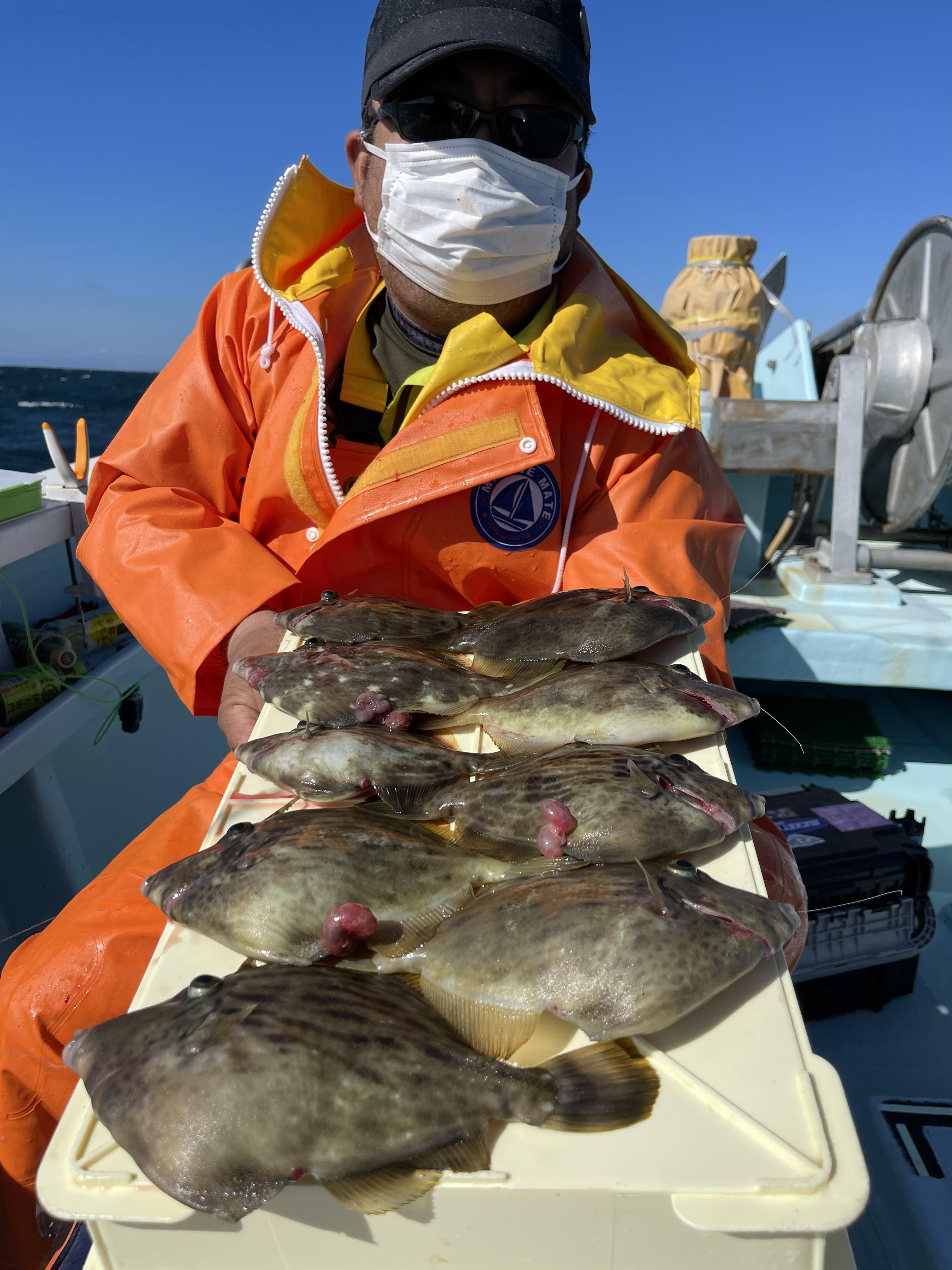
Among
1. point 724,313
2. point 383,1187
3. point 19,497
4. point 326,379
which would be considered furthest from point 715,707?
point 724,313

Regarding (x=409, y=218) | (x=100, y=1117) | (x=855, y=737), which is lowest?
(x=855, y=737)

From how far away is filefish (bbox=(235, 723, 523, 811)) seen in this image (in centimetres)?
176

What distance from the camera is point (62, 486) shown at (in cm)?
448

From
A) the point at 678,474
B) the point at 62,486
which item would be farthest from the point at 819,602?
the point at 62,486

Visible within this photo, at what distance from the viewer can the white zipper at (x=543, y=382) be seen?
258 centimetres

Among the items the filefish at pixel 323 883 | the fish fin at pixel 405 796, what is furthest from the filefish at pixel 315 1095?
the fish fin at pixel 405 796

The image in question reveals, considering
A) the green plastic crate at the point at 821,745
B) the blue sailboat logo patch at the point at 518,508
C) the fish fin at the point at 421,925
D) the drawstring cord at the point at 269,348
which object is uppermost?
the drawstring cord at the point at 269,348

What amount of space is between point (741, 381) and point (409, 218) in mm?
5368

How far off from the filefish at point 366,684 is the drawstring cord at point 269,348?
121cm

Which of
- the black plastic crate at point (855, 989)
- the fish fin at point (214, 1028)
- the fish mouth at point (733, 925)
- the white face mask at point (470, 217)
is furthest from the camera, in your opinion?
the black plastic crate at point (855, 989)

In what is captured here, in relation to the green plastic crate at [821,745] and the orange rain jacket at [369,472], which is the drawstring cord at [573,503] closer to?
the orange rain jacket at [369,472]

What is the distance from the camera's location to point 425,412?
265 centimetres

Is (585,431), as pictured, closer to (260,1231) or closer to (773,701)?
(260,1231)

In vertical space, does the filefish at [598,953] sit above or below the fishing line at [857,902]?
above
